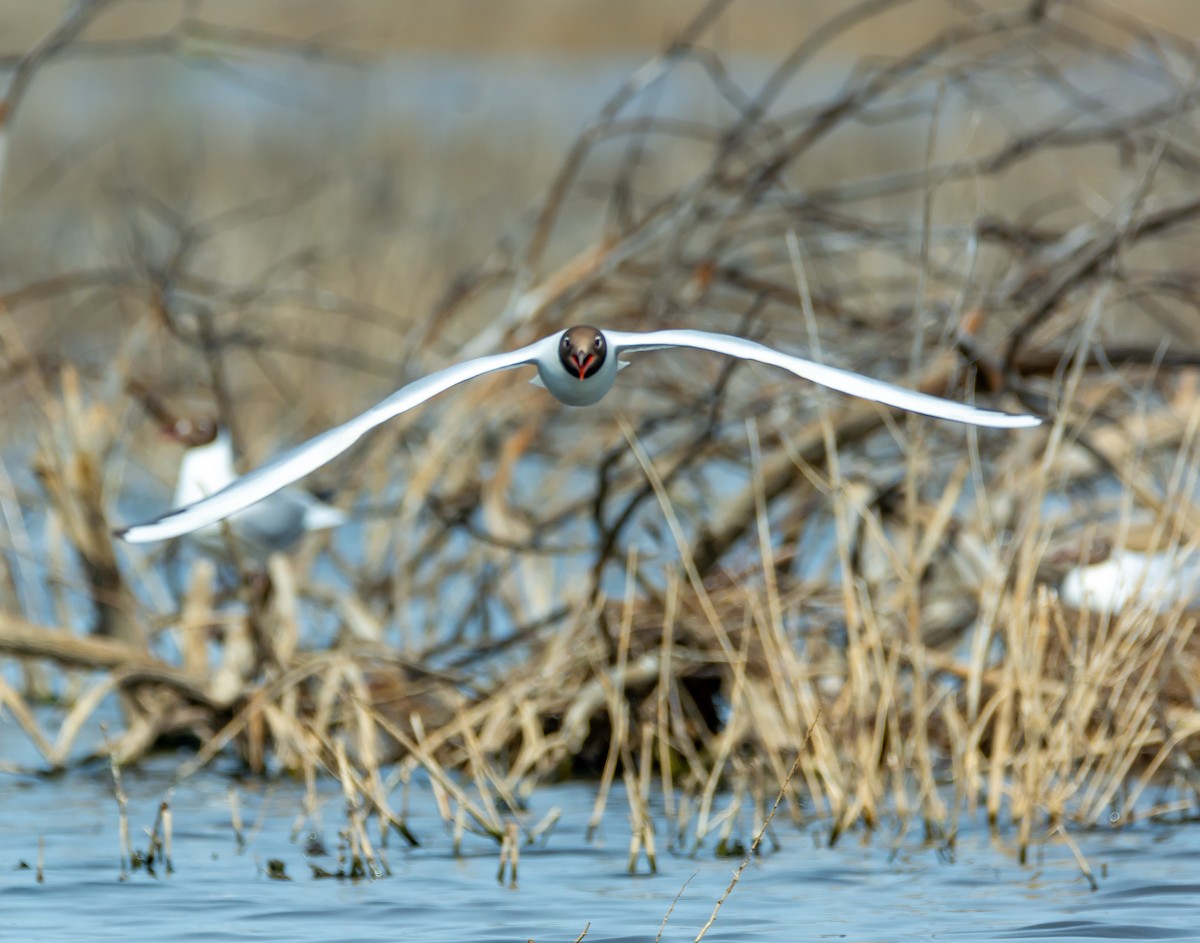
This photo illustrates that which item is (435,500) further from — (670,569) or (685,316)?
(670,569)

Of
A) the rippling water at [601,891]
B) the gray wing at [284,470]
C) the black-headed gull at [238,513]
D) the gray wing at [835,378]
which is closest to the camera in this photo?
the gray wing at [284,470]

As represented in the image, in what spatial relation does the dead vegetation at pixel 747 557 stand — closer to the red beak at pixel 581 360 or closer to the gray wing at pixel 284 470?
the red beak at pixel 581 360

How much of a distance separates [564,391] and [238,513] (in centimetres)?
243

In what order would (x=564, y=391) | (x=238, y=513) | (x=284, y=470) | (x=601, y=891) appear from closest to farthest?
(x=284, y=470)
(x=564, y=391)
(x=601, y=891)
(x=238, y=513)

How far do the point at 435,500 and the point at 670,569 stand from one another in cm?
175

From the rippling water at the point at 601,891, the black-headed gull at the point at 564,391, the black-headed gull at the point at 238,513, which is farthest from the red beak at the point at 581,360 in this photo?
the black-headed gull at the point at 238,513

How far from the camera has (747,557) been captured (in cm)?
624

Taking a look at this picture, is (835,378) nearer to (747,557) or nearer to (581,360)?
(581,360)

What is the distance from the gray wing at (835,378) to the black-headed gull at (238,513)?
241 cm

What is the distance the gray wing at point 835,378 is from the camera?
3650mm

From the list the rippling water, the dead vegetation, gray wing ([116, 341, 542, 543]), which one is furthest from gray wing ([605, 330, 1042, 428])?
the rippling water

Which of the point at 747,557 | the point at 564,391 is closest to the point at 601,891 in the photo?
the point at 564,391

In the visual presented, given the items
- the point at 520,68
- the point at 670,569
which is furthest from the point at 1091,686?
the point at 520,68

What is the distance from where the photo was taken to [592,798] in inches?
230
